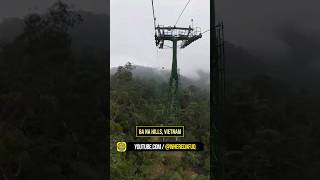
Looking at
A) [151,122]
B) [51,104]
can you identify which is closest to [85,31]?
[51,104]

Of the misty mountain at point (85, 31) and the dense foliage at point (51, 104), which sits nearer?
the dense foliage at point (51, 104)

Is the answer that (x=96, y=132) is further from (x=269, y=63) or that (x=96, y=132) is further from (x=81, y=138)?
(x=269, y=63)

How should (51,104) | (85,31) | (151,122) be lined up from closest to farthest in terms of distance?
(51,104)
(85,31)
(151,122)

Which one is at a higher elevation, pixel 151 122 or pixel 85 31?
pixel 85 31

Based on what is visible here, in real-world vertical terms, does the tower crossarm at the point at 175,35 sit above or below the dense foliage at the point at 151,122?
above

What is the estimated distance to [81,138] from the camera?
571cm

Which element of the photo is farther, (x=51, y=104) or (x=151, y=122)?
(x=151, y=122)

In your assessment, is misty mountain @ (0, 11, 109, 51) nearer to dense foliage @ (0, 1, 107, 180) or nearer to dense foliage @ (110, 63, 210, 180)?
dense foliage @ (0, 1, 107, 180)

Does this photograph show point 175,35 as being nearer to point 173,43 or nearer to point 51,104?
point 173,43

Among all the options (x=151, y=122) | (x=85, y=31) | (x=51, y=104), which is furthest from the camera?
(x=151, y=122)

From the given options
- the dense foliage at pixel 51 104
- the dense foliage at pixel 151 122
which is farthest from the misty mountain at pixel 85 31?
the dense foliage at pixel 151 122

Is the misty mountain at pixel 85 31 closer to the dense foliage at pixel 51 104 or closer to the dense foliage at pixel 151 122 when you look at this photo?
the dense foliage at pixel 51 104

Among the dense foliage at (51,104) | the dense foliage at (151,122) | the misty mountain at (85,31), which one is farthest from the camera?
the dense foliage at (151,122)

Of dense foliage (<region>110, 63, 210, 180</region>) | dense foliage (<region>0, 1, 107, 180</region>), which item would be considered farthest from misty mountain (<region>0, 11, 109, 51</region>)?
dense foliage (<region>110, 63, 210, 180</region>)
